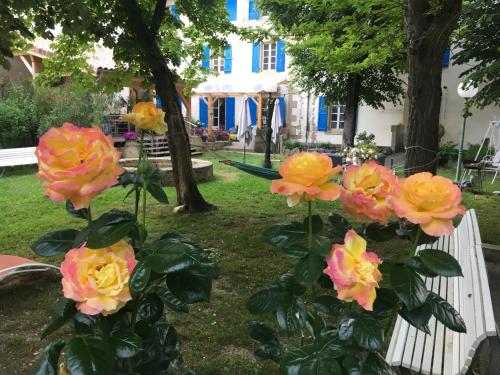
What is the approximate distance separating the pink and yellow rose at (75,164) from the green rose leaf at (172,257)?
0.17 metres

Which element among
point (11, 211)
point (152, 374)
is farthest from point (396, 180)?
point (11, 211)

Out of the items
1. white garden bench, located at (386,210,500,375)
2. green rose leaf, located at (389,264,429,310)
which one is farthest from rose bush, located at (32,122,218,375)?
white garden bench, located at (386,210,500,375)

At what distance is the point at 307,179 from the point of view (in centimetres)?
85

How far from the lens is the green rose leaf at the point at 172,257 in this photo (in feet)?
2.56

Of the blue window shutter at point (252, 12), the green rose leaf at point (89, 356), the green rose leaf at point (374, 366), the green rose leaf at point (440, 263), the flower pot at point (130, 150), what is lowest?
the flower pot at point (130, 150)

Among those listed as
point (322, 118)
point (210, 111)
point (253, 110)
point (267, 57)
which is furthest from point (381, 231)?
point (210, 111)

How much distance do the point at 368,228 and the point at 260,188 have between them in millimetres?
7486

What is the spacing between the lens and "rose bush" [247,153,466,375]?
0.79 metres

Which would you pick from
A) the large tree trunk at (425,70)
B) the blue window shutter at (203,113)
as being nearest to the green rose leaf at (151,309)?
the large tree trunk at (425,70)

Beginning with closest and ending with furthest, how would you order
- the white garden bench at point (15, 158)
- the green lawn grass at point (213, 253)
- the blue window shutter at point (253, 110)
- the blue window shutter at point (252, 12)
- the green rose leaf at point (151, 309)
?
the green rose leaf at point (151, 309)
the green lawn grass at point (213, 253)
the white garden bench at point (15, 158)
the blue window shutter at point (252, 12)
the blue window shutter at point (253, 110)

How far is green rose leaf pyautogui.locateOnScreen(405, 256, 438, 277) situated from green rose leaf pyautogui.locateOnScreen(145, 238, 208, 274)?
43 cm

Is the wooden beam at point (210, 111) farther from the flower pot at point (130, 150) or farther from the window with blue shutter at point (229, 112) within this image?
the flower pot at point (130, 150)

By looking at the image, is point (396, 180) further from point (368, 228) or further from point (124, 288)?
point (124, 288)

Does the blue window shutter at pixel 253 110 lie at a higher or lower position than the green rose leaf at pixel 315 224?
higher
